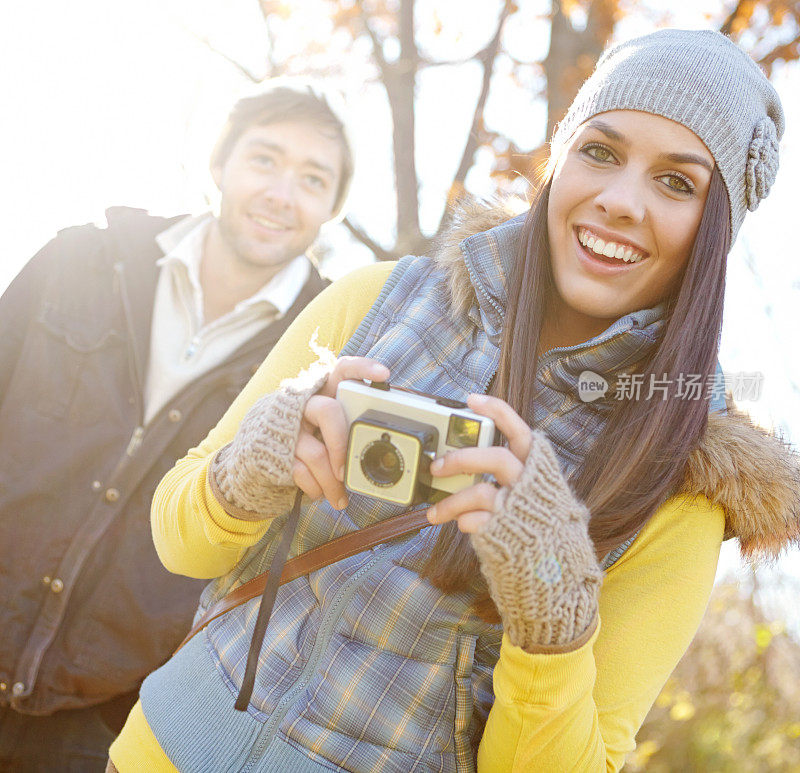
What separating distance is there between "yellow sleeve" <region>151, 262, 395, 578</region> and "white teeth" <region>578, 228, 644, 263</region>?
0.50m

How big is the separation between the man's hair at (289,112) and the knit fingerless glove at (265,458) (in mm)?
2350

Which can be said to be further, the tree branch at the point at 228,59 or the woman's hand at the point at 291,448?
the tree branch at the point at 228,59

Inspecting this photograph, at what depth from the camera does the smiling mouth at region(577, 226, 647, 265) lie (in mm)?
1962

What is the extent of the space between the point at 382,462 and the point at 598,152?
3.33 ft

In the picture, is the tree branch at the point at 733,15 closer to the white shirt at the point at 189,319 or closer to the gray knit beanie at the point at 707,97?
the gray knit beanie at the point at 707,97

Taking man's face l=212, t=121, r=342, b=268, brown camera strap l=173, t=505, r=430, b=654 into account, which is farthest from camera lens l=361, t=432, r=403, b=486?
man's face l=212, t=121, r=342, b=268

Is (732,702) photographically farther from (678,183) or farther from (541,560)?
(541,560)

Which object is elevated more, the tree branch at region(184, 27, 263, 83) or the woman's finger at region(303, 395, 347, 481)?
the tree branch at region(184, 27, 263, 83)

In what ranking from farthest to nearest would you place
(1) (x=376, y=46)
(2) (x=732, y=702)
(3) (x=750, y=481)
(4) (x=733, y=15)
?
1. (2) (x=732, y=702)
2. (1) (x=376, y=46)
3. (4) (x=733, y=15)
4. (3) (x=750, y=481)

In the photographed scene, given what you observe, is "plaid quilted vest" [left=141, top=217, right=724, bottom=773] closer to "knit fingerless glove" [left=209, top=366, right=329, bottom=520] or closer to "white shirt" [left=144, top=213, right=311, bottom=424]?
"knit fingerless glove" [left=209, top=366, right=329, bottom=520]

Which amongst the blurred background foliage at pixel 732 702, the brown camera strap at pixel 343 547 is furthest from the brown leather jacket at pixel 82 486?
the blurred background foliage at pixel 732 702

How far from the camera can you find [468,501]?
1.48 metres

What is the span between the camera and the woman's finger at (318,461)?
5.25ft

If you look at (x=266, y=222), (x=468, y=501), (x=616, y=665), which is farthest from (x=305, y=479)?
(x=266, y=222)
